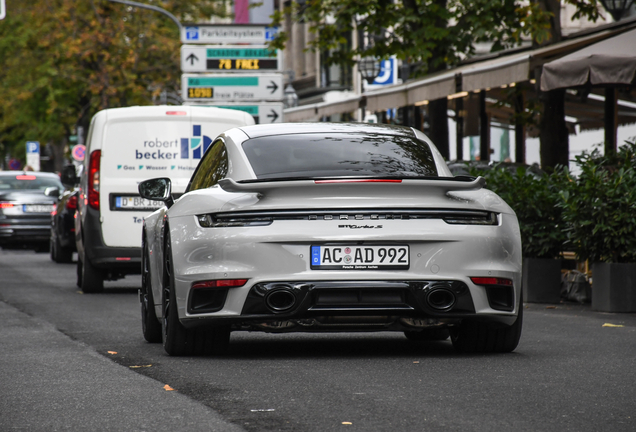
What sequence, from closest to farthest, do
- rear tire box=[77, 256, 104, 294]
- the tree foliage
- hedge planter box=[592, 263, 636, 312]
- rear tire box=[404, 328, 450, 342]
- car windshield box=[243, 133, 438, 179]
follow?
car windshield box=[243, 133, 438, 179] → rear tire box=[404, 328, 450, 342] → hedge planter box=[592, 263, 636, 312] → rear tire box=[77, 256, 104, 294] → the tree foliage

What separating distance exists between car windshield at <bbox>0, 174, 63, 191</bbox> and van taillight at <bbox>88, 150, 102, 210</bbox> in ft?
47.5

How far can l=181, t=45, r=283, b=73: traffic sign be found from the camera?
2983 cm

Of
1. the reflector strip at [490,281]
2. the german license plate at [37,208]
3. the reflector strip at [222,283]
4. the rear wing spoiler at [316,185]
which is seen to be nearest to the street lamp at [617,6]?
the reflector strip at [490,281]

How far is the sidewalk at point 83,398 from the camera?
5305 mm

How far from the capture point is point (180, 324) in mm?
7617

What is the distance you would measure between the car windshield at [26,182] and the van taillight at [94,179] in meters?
14.5

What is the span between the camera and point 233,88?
29609 mm

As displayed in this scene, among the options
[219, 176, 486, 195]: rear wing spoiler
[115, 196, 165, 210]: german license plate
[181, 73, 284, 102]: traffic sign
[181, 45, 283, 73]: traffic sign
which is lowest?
[115, 196, 165, 210]: german license plate

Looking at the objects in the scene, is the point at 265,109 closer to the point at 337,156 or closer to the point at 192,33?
the point at 192,33

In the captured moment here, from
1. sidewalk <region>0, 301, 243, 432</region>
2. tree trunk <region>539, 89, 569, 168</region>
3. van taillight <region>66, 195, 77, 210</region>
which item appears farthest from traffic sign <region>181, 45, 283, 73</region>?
sidewalk <region>0, 301, 243, 432</region>

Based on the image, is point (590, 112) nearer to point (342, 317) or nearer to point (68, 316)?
point (68, 316)

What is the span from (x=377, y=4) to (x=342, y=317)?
14692mm

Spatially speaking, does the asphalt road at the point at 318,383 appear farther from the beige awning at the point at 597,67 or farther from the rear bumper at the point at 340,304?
the beige awning at the point at 597,67

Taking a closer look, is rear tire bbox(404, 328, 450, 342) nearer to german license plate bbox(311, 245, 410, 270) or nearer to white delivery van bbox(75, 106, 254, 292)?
german license plate bbox(311, 245, 410, 270)
